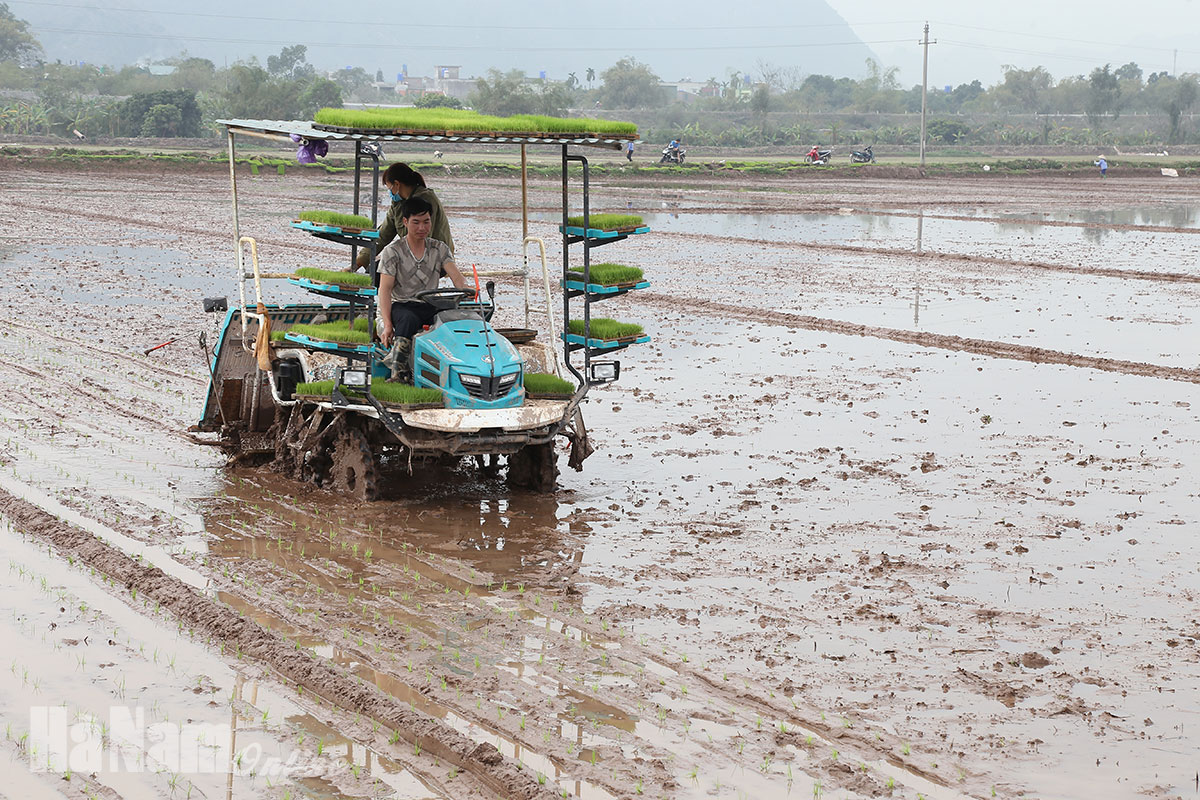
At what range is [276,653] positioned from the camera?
6.78m

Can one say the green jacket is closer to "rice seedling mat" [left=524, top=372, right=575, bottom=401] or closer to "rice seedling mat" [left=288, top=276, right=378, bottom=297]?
"rice seedling mat" [left=288, top=276, right=378, bottom=297]

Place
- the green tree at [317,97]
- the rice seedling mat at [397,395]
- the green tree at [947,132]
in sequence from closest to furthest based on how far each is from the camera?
the rice seedling mat at [397,395], the green tree at [317,97], the green tree at [947,132]

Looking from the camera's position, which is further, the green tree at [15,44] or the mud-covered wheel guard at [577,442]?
the green tree at [15,44]

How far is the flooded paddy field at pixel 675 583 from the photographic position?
5828 mm

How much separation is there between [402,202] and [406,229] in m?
0.19

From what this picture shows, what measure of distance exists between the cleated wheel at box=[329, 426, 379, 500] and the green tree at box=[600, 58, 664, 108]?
402 feet

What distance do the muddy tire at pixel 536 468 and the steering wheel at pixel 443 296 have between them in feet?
3.86

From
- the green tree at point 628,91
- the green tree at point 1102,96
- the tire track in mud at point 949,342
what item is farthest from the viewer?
the green tree at point 628,91

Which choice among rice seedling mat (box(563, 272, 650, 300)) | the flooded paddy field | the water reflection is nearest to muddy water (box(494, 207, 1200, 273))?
the flooded paddy field

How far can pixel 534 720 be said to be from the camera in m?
6.11

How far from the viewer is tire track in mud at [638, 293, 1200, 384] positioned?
48.4ft

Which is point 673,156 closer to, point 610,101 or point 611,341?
point 611,341

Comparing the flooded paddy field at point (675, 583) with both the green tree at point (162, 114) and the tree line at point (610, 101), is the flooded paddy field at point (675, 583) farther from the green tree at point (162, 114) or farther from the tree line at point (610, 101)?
the tree line at point (610, 101)

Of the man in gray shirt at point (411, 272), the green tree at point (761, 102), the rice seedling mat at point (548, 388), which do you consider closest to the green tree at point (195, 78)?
the green tree at point (761, 102)
